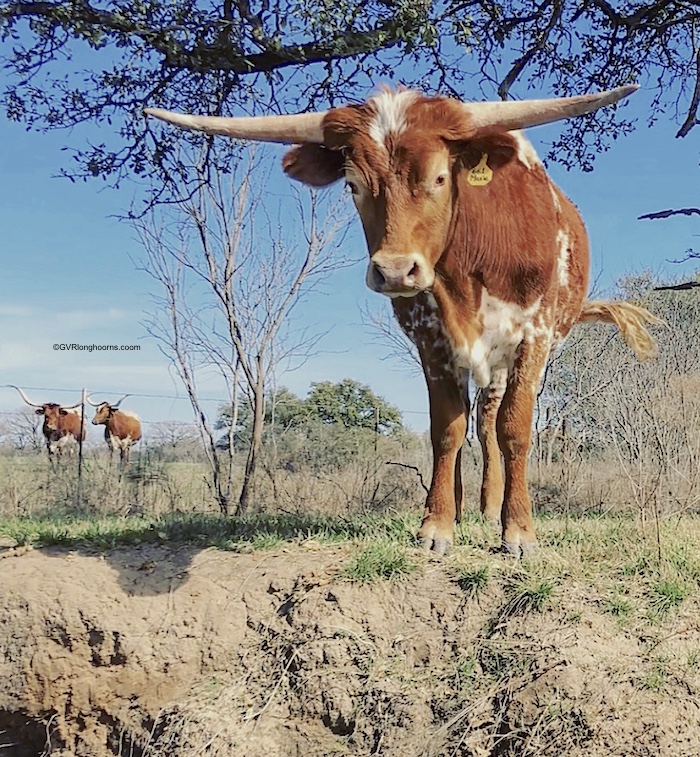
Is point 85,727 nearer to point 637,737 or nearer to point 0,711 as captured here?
point 0,711

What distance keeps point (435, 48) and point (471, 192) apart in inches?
95.4

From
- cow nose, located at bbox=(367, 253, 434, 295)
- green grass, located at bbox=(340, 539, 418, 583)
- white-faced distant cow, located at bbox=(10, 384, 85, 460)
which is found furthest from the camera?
white-faced distant cow, located at bbox=(10, 384, 85, 460)

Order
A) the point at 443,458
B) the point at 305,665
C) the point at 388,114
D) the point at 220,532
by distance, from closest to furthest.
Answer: the point at 388,114 → the point at 305,665 → the point at 443,458 → the point at 220,532

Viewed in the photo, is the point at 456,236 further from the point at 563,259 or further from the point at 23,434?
the point at 23,434

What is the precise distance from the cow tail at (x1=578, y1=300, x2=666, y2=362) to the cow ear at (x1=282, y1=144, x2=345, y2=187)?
9.77 feet

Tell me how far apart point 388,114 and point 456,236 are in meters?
0.82

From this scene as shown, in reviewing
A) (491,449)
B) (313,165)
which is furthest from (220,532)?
(313,165)

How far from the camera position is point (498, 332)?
4.83 meters

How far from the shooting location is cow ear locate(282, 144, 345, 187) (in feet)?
15.2

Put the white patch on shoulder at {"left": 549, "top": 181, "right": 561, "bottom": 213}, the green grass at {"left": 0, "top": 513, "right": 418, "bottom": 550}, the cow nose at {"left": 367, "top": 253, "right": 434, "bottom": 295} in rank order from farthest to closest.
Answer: the white patch on shoulder at {"left": 549, "top": 181, "right": 561, "bottom": 213} < the green grass at {"left": 0, "top": 513, "right": 418, "bottom": 550} < the cow nose at {"left": 367, "top": 253, "right": 434, "bottom": 295}

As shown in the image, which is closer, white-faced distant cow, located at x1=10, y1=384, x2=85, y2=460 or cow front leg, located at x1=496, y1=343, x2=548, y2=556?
cow front leg, located at x1=496, y1=343, x2=548, y2=556

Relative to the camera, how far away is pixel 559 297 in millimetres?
5340

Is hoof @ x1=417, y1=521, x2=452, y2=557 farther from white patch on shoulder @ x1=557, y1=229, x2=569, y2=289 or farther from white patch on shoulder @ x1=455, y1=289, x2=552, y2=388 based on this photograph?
white patch on shoulder @ x1=557, y1=229, x2=569, y2=289

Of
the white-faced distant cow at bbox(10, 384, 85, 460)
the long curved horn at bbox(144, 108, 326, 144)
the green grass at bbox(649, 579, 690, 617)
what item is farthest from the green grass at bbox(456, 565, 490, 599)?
the white-faced distant cow at bbox(10, 384, 85, 460)
